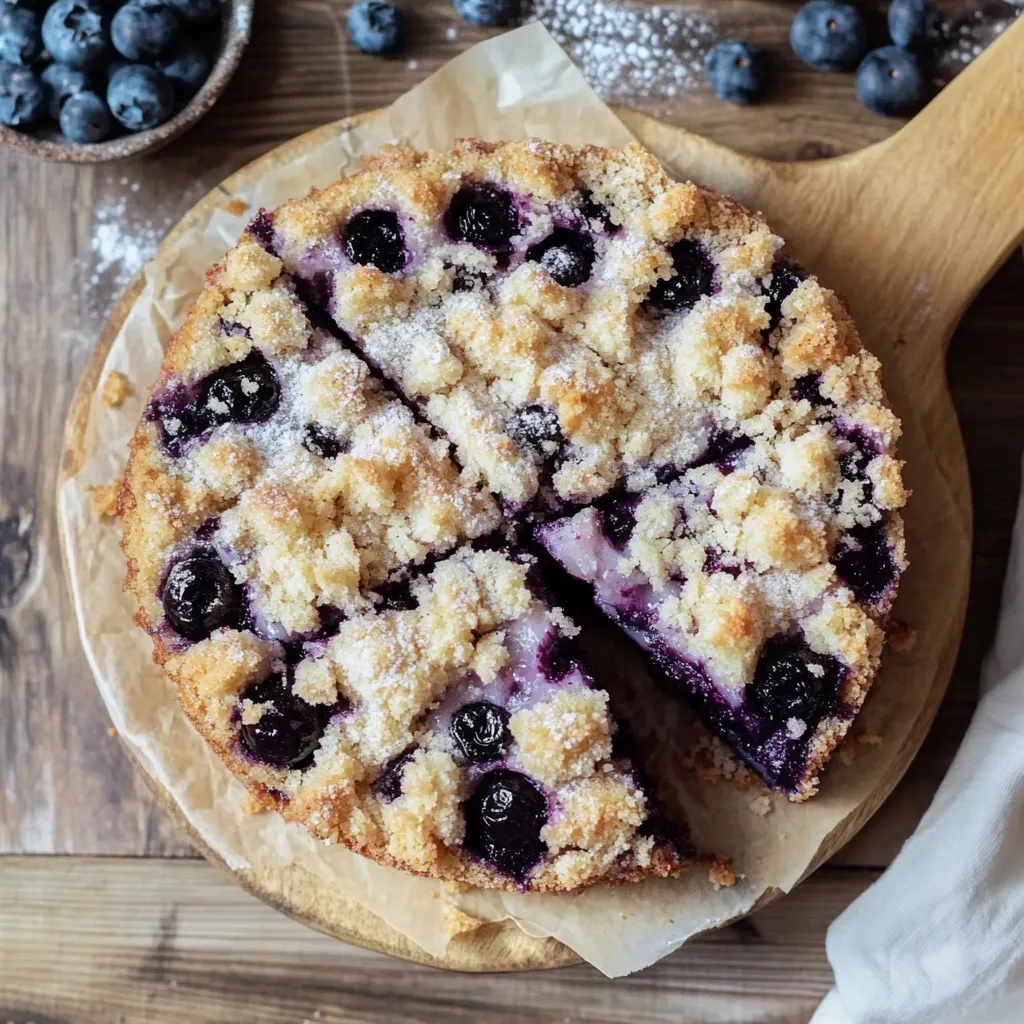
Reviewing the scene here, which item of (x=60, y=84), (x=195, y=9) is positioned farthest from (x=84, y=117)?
(x=195, y=9)

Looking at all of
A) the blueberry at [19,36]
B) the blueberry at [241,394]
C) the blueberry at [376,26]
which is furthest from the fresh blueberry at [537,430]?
the blueberry at [19,36]

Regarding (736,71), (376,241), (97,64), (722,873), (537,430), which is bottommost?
(722,873)

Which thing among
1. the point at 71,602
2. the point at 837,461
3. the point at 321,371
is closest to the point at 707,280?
the point at 837,461

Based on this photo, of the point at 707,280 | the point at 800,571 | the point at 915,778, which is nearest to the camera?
the point at 800,571

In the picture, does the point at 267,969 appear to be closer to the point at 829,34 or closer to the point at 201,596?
the point at 201,596

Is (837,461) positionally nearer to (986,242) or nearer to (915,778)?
(986,242)

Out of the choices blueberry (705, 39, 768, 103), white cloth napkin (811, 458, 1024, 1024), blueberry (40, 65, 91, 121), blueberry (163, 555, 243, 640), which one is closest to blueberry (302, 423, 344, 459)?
blueberry (163, 555, 243, 640)
